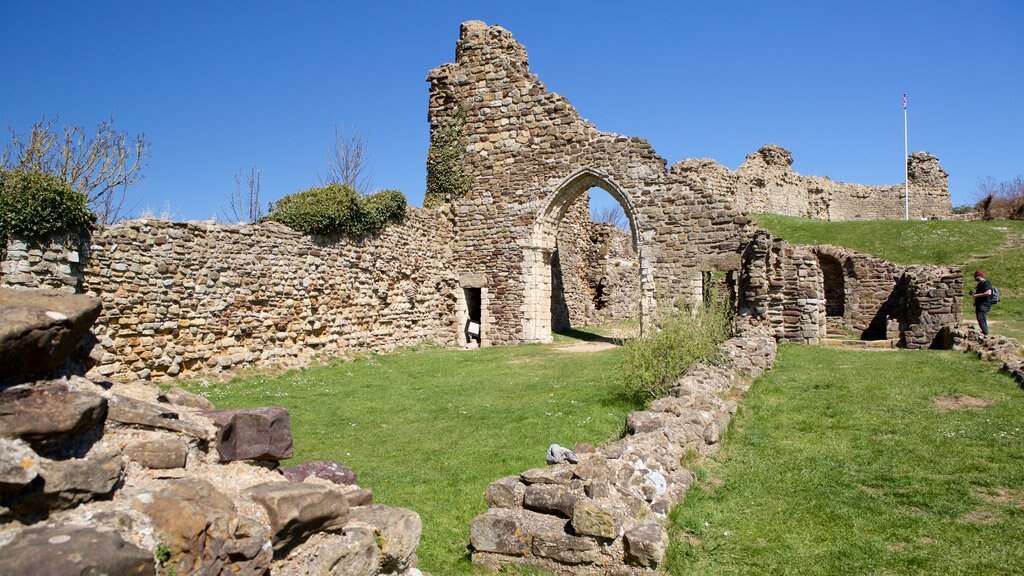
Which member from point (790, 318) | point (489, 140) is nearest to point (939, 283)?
point (790, 318)

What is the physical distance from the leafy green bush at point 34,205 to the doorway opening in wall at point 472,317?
12064mm

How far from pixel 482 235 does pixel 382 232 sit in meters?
4.05

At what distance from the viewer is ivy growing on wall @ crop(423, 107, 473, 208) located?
2117 centimetres

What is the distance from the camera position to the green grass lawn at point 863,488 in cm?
466

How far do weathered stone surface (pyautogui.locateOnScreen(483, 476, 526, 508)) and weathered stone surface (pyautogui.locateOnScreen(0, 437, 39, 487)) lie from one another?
10.5 feet

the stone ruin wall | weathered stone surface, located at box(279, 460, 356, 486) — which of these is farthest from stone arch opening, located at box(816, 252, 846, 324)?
weathered stone surface, located at box(279, 460, 356, 486)

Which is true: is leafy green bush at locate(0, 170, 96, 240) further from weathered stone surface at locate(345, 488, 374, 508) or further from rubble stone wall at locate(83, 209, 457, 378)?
weathered stone surface at locate(345, 488, 374, 508)

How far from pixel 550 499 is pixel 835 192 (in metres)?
39.2

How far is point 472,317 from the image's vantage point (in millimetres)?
21516

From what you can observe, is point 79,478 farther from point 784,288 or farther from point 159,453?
point 784,288

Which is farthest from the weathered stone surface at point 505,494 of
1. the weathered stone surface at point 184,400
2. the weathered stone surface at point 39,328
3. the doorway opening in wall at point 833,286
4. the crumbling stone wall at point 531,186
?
the doorway opening in wall at point 833,286

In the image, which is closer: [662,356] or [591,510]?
[591,510]

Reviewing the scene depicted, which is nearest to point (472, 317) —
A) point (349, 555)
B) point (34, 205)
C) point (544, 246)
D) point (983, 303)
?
point (544, 246)

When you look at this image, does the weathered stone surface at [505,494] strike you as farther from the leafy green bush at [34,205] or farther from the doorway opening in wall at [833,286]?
the doorway opening in wall at [833,286]
